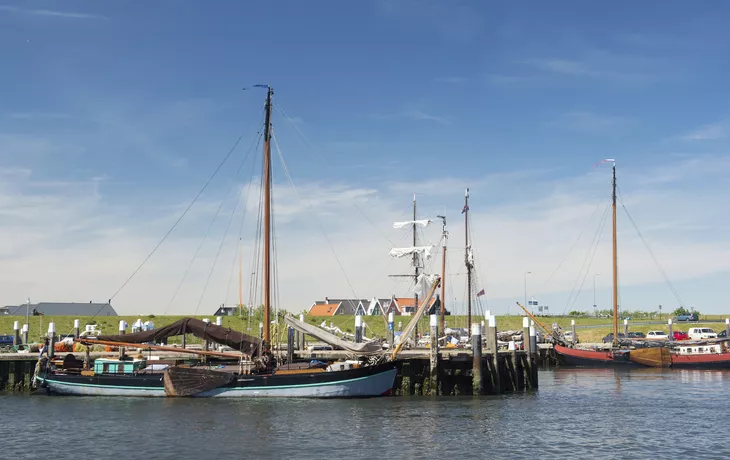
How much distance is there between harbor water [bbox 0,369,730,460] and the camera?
30.4 meters

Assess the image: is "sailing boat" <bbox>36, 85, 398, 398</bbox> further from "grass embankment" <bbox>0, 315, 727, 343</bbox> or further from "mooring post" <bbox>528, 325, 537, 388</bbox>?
"grass embankment" <bbox>0, 315, 727, 343</bbox>

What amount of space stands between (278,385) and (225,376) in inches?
138

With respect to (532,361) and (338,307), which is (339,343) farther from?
(338,307)

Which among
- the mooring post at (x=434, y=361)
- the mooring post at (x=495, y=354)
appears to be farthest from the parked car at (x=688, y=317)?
the mooring post at (x=434, y=361)

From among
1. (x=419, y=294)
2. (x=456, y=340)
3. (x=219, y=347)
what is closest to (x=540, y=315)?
(x=419, y=294)

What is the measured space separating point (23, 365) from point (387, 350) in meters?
26.7

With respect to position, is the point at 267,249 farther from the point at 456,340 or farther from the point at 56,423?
the point at 456,340

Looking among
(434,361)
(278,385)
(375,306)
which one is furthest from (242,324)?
(434,361)

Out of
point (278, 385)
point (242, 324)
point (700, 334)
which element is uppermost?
point (242, 324)

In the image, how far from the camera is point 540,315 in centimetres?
15962

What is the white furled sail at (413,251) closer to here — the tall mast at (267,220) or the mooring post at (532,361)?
the mooring post at (532,361)

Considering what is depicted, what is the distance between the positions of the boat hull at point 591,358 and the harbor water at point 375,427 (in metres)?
25.1

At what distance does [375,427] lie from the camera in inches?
1393

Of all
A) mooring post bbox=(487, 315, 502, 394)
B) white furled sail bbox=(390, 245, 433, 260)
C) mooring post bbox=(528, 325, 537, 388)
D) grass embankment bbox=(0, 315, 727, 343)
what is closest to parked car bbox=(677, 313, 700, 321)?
grass embankment bbox=(0, 315, 727, 343)
